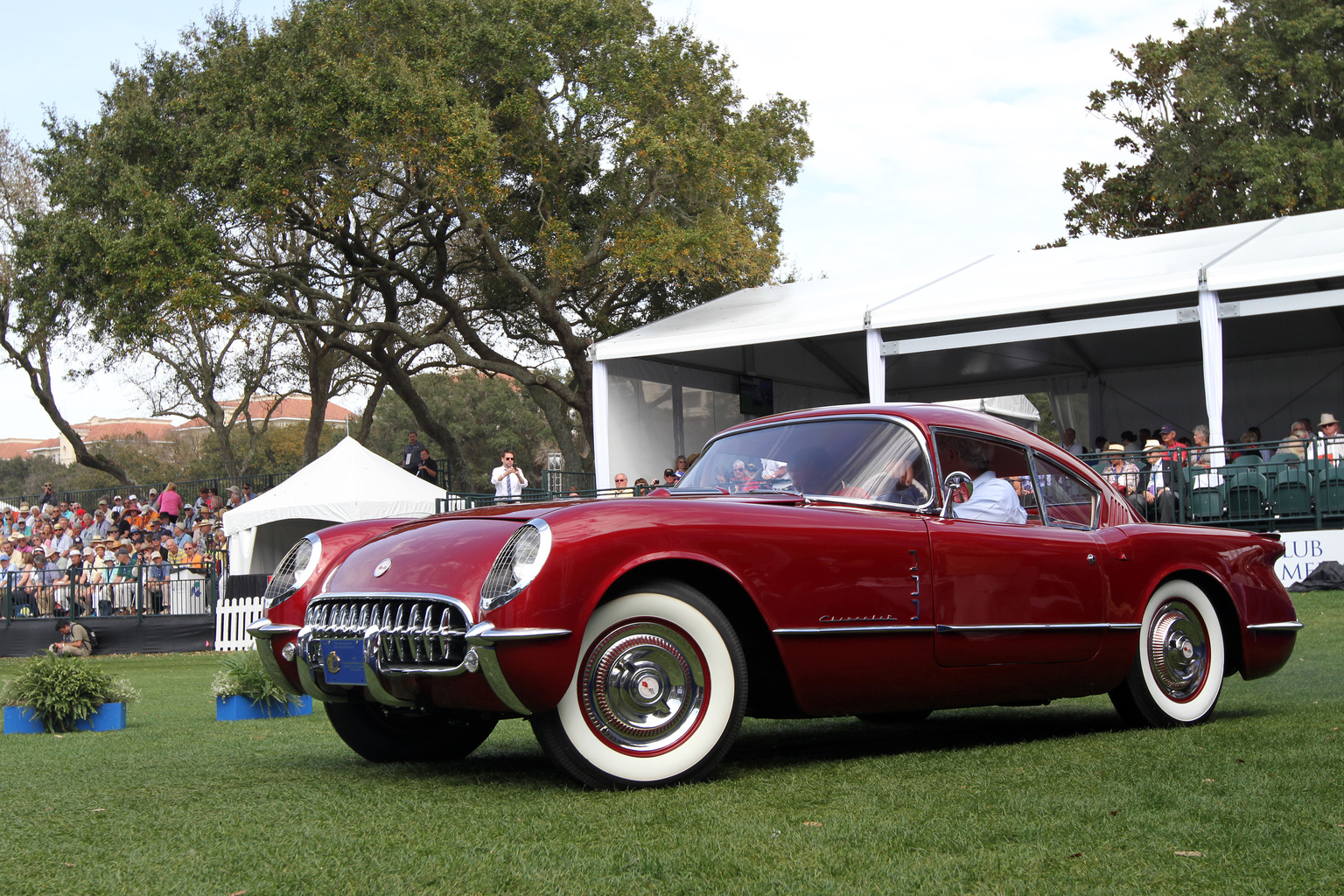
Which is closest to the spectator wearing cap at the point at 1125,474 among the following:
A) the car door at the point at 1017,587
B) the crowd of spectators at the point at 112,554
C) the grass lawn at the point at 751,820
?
the grass lawn at the point at 751,820

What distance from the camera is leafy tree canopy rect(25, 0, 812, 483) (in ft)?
76.7

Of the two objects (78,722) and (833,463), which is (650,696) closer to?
(833,463)

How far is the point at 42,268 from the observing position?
88.4ft

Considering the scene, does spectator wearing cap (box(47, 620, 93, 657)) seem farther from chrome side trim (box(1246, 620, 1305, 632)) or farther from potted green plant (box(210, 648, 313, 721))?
chrome side trim (box(1246, 620, 1305, 632))

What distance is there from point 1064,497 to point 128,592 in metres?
18.2

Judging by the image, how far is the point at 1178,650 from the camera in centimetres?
611

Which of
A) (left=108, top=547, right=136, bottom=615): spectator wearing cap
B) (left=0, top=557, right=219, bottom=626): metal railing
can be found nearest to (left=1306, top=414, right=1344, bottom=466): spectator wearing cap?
(left=0, top=557, right=219, bottom=626): metal railing

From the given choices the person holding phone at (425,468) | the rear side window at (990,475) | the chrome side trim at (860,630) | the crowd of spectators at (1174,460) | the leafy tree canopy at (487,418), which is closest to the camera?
the chrome side trim at (860,630)

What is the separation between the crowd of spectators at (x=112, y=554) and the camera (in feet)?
67.3

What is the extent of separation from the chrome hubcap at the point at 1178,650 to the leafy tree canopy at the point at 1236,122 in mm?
25281

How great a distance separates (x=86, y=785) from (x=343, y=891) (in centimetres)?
256

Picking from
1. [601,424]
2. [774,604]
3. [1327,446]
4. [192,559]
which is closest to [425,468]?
[601,424]

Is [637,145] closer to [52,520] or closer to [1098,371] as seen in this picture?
[1098,371]

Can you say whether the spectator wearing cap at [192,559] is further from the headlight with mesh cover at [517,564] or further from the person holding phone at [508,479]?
the headlight with mesh cover at [517,564]
